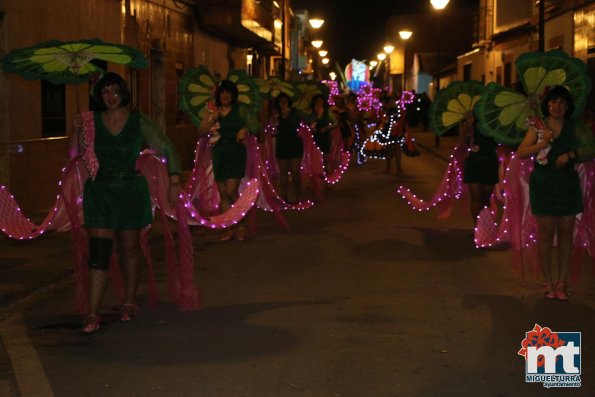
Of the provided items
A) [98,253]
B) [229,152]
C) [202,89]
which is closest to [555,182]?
[98,253]

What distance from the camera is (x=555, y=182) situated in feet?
27.2

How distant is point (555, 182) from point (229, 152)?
4.74 metres

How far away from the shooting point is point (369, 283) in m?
9.27

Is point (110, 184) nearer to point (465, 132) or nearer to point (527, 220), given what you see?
point (527, 220)

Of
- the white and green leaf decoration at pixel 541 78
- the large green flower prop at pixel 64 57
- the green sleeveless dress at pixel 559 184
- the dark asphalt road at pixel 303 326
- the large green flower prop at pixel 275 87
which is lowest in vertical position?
the dark asphalt road at pixel 303 326

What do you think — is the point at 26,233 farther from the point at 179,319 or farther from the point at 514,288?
the point at 514,288

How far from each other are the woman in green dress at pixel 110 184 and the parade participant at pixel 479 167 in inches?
208

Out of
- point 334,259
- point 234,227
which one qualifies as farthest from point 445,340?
point 234,227

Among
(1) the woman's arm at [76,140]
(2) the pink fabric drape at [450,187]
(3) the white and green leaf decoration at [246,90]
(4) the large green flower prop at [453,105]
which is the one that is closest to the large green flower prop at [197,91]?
(3) the white and green leaf decoration at [246,90]

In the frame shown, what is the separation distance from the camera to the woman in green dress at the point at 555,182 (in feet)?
27.0

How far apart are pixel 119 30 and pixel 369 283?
11.4m

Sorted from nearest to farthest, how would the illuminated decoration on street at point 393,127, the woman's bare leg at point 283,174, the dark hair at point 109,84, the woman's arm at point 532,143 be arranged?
the dark hair at point 109,84
the woman's arm at point 532,143
the woman's bare leg at point 283,174
the illuminated decoration on street at point 393,127

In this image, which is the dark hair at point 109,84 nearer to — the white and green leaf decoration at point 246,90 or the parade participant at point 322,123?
the white and green leaf decoration at point 246,90

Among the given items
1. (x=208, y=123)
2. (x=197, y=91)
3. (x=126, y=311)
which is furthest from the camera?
(x=197, y=91)
